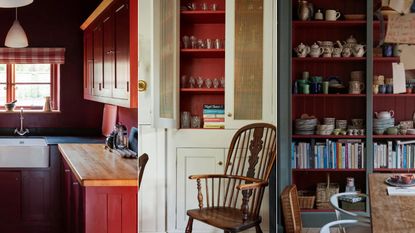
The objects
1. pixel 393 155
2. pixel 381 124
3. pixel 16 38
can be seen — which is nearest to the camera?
pixel 16 38

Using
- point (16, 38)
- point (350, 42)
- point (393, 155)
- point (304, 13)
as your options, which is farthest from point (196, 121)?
point (304, 13)

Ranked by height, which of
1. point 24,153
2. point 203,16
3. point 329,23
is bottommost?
point 24,153

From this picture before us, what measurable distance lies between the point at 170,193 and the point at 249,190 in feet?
0.73

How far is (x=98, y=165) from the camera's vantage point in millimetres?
1326

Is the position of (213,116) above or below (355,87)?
below

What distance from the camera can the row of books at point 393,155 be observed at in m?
1.90

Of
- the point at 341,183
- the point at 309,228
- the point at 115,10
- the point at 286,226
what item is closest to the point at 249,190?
the point at 286,226

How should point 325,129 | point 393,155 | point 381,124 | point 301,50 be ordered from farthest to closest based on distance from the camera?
1. point 325,129
2. point 301,50
3. point 381,124
4. point 393,155

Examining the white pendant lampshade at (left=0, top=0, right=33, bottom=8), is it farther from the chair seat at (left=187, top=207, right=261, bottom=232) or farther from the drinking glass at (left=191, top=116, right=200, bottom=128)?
the chair seat at (left=187, top=207, right=261, bottom=232)

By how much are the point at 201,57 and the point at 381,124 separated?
111cm

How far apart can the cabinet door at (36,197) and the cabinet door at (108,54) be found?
10.8 inches

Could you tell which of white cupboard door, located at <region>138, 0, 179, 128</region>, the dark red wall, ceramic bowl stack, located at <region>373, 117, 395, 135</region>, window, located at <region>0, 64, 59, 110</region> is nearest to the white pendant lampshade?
the dark red wall

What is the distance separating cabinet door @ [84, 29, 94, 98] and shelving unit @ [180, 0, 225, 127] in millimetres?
233

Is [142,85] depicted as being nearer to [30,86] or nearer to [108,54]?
[108,54]
